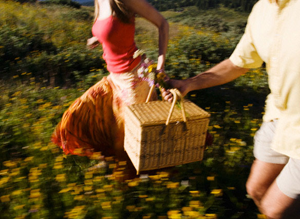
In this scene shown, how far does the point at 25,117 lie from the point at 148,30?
6.72m

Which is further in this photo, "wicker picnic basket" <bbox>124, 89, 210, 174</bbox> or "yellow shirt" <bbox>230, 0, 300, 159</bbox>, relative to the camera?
"wicker picnic basket" <bbox>124, 89, 210, 174</bbox>

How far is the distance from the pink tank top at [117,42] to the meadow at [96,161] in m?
0.80

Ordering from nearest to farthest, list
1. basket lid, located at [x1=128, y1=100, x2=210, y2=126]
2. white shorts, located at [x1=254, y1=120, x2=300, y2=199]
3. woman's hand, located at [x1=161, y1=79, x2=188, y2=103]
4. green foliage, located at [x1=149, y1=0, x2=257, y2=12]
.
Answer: white shorts, located at [x1=254, y1=120, x2=300, y2=199], basket lid, located at [x1=128, y1=100, x2=210, y2=126], woman's hand, located at [x1=161, y1=79, x2=188, y2=103], green foliage, located at [x1=149, y1=0, x2=257, y2=12]

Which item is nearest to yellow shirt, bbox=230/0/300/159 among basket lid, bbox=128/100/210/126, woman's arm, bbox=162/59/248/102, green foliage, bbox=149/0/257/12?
woman's arm, bbox=162/59/248/102

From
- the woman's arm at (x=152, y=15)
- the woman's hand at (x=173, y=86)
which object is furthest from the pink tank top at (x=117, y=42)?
the woman's hand at (x=173, y=86)

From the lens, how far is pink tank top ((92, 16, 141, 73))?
92.0 inches

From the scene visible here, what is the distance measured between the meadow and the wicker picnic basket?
0.30m

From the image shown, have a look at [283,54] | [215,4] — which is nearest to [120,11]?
[283,54]

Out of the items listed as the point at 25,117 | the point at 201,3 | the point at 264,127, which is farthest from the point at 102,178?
the point at 201,3

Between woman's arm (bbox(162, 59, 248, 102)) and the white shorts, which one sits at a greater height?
woman's arm (bbox(162, 59, 248, 102))

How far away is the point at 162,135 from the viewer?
184cm

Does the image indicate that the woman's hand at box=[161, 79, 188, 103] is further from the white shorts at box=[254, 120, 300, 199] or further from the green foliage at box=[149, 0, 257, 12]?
the green foliage at box=[149, 0, 257, 12]

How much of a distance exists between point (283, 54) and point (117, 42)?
1.37 metres

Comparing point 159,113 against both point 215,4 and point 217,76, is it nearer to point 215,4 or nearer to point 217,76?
point 217,76
